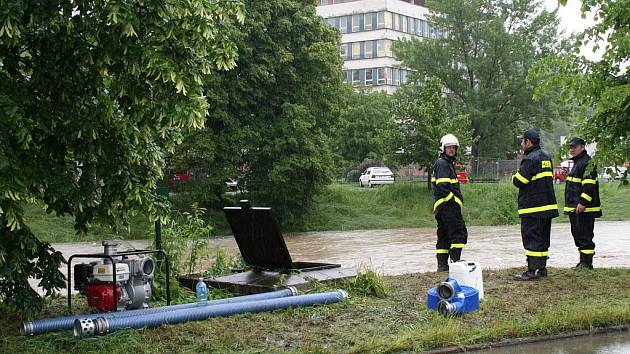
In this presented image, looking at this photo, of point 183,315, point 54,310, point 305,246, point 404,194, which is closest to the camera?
point 183,315

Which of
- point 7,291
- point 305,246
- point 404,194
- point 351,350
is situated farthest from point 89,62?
point 404,194

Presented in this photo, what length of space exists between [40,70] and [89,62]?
50 cm

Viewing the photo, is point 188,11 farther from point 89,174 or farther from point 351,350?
point 351,350

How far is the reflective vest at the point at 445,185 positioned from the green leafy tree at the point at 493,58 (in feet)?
145

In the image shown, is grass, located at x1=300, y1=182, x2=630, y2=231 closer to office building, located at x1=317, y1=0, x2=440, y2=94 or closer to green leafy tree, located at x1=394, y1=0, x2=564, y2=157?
green leafy tree, located at x1=394, y1=0, x2=564, y2=157

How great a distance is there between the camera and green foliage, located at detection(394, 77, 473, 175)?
124 feet

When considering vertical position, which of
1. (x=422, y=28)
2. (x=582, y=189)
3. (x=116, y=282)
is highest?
(x=422, y=28)

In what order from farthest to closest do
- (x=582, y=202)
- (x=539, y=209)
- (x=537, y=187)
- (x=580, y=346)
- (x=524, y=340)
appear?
1. (x=582, y=202)
2. (x=537, y=187)
3. (x=539, y=209)
4. (x=524, y=340)
5. (x=580, y=346)

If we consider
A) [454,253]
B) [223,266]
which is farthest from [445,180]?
[223,266]

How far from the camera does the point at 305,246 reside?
2398 centimetres


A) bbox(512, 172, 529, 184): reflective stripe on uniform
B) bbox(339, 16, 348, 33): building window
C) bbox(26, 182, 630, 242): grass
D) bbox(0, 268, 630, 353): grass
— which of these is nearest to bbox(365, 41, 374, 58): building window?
bbox(339, 16, 348, 33): building window

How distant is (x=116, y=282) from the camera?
25.3 ft

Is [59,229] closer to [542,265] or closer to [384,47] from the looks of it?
[542,265]

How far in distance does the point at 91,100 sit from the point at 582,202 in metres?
7.97
